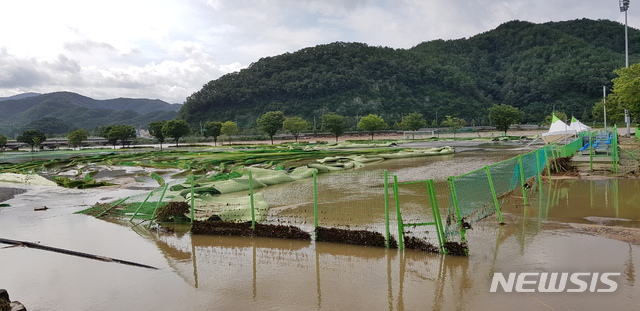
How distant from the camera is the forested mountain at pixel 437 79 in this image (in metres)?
114

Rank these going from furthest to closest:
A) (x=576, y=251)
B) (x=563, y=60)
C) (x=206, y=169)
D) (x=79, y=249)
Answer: (x=563, y=60)
(x=206, y=169)
(x=79, y=249)
(x=576, y=251)

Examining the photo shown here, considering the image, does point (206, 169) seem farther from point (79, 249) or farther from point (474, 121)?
point (474, 121)

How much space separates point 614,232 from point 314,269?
6.05 metres

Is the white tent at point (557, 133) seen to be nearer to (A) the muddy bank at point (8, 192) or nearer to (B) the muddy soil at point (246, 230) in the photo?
(B) the muddy soil at point (246, 230)

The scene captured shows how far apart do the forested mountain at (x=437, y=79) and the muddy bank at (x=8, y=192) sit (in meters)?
96.2

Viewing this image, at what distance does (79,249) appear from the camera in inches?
350

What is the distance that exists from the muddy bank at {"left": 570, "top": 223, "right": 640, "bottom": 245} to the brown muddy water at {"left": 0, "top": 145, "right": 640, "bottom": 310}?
8.0 inches

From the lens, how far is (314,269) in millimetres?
7055

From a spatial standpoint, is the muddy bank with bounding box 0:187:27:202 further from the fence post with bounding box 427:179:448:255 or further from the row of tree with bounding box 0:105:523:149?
the row of tree with bounding box 0:105:523:149

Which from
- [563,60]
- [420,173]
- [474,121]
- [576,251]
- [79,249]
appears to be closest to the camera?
[576,251]

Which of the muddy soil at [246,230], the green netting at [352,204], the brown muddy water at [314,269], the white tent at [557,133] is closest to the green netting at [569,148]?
the white tent at [557,133]

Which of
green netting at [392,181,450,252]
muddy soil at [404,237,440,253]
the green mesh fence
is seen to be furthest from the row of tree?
muddy soil at [404,237,440,253]

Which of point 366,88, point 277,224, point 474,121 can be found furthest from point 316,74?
point 277,224

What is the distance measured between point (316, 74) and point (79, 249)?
13412 cm
